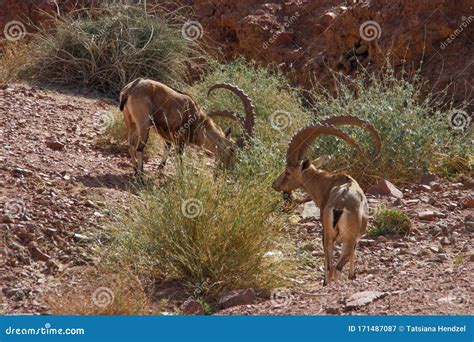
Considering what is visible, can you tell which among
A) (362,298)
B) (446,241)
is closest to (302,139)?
(446,241)

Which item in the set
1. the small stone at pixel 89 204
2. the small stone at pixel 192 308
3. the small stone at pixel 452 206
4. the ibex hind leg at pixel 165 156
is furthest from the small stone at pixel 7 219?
the small stone at pixel 452 206

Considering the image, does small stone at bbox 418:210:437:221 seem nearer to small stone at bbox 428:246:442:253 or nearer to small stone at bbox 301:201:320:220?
small stone at bbox 428:246:442:253

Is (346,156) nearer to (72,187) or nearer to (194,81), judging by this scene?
(72,187)

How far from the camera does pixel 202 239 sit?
7.45 m

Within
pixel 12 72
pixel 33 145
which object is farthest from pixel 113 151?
pixel 12 72

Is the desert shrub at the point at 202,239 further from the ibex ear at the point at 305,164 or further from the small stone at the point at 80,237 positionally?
the ibex ear at the point at 305,164

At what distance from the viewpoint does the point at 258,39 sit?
15500mm

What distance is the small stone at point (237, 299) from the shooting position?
22.8 feet

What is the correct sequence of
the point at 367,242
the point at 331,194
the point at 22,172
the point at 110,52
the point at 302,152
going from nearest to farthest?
1. the point at 331,194
2. the point at 302,152
3. the point at 367,242
4. the point at 22,172
5. the point at 110,52

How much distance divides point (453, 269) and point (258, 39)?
8923 millimetres

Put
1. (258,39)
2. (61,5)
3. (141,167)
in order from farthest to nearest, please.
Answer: (61,5), (258,39), (141,167)

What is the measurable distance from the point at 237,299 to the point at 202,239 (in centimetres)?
70

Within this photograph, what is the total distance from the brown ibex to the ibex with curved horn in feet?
6.70

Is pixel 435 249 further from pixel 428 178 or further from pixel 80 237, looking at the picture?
pixel 80 237
